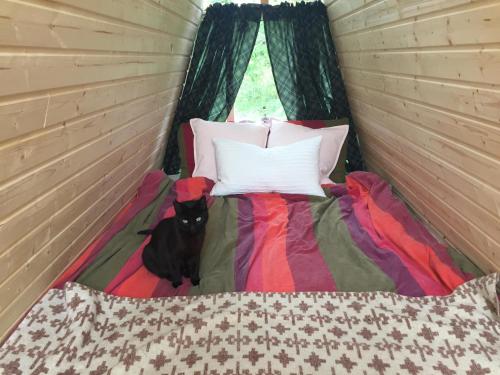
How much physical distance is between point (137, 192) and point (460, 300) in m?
1.69

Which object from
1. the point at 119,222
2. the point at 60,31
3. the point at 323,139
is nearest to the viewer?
the point at 60,31

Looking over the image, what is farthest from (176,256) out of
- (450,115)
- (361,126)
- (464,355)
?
(361,126)

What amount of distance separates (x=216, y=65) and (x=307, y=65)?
0.61 meters

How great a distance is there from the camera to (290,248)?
1728mm

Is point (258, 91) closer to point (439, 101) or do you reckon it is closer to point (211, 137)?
point (211, 137)

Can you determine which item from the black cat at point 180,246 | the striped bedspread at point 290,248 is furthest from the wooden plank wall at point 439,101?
the black cat at point 180,246

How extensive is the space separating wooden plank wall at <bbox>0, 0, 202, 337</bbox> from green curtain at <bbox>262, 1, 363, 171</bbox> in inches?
34.1

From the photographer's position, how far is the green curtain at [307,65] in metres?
2.60

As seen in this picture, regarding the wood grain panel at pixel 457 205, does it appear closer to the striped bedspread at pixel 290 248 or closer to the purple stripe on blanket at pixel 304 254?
the striped bedspread at pixel 290 248

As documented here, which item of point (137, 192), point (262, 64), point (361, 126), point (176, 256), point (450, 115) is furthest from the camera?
point (262, 64)

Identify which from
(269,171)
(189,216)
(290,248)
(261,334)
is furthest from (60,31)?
(269,171)

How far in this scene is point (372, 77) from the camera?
80.9 inches

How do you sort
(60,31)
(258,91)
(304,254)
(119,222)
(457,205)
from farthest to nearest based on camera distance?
1. (258,91)
2. (119,222)
3. (304,254)
4. (457,205)
5. (60,31)

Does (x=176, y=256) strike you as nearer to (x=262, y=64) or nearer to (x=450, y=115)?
(x=450, y=115)
